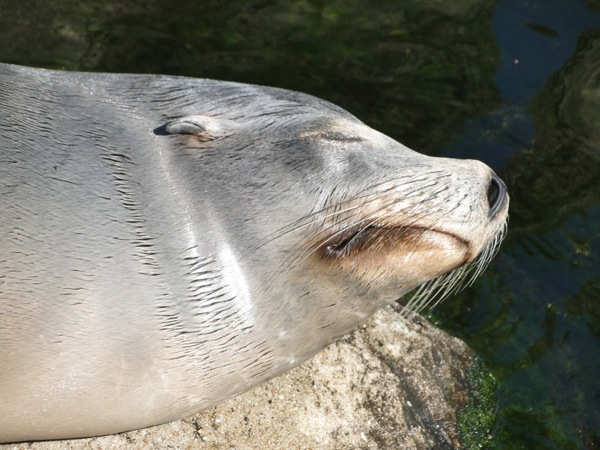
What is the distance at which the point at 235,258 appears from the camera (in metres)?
3.93

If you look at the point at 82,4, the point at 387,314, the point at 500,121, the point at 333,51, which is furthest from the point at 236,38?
the point at 387,314

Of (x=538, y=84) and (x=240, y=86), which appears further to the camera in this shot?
(x=538, y=84)

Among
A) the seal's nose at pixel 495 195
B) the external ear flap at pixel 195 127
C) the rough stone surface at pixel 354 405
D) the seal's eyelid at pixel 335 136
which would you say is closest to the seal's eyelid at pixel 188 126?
the external ear flap at pixel 195 127

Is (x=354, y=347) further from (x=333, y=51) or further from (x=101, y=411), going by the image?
(x=333, y=51)

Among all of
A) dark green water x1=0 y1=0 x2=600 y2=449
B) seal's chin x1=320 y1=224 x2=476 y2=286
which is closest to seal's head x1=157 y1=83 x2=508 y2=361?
seal's chin x1=320 y1=224 x2=476 y2=286

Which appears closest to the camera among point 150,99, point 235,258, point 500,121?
point 235,258

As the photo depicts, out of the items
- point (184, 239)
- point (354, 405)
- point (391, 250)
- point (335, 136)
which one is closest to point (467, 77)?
point (354, 405)

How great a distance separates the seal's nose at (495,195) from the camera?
13.6ft

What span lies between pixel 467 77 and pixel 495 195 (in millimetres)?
3876

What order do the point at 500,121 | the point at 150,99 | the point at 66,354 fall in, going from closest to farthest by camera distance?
the point at 66,354
the point at 150,99
the point at 500,121

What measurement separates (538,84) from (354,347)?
146 inches

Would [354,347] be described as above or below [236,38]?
below

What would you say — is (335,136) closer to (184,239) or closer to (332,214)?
(332,214)

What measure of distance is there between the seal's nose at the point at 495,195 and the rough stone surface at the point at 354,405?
1425 millimetres
